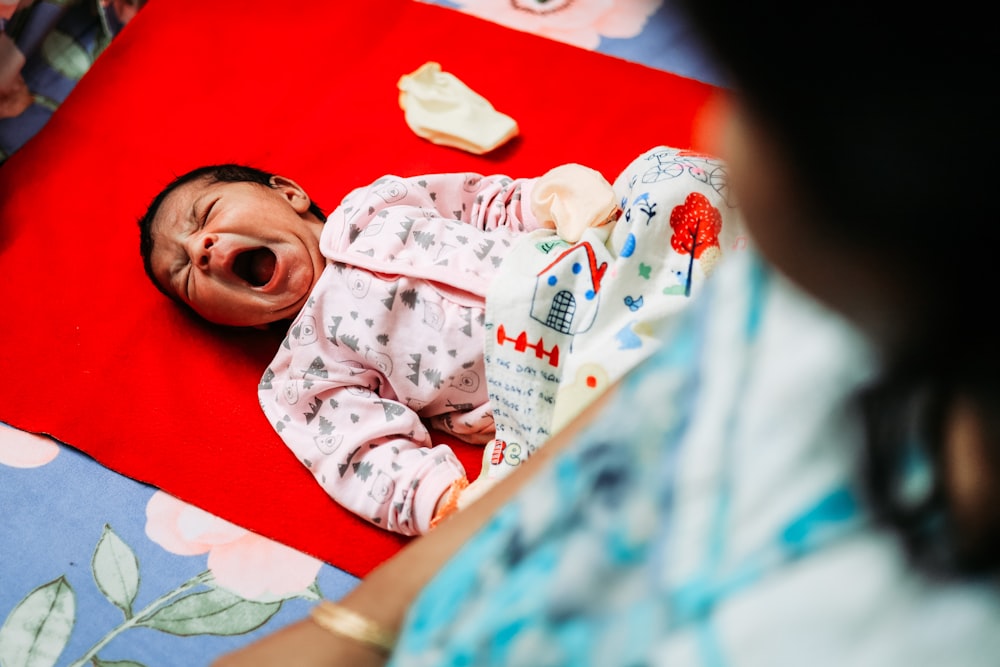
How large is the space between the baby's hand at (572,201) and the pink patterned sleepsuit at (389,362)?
4cm

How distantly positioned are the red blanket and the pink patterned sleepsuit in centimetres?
5

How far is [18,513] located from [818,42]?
3.73 ft

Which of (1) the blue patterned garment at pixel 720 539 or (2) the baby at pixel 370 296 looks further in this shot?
(2) the baby at pixel 370 296

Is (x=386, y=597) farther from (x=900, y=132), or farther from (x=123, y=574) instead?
(x=123, y=574)

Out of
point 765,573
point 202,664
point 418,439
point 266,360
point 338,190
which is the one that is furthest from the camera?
point 338,190

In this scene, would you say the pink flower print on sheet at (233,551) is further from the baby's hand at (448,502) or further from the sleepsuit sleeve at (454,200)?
the sleepsuit sleeve at (454,200)

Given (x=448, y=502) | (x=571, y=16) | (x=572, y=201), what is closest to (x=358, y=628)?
(x=448, y=502)

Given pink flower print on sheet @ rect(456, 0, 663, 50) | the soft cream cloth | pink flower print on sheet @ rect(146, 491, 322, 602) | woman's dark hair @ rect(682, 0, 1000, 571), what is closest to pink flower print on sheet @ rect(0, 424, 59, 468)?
pink flower print on sheet @ rect(146, 491, 322, 602)

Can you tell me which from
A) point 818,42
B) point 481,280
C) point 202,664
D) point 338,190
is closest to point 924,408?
point 818,42

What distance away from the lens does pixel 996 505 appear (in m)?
0.29

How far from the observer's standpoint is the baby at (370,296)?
1.01m

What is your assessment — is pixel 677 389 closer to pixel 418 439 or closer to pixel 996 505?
pixel 996 505

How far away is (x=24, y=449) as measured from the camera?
1.10 meters

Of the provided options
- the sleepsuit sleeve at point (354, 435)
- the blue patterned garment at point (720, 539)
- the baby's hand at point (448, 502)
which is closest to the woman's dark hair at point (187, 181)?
the sleepsuit sleeve at point (354, 435)
